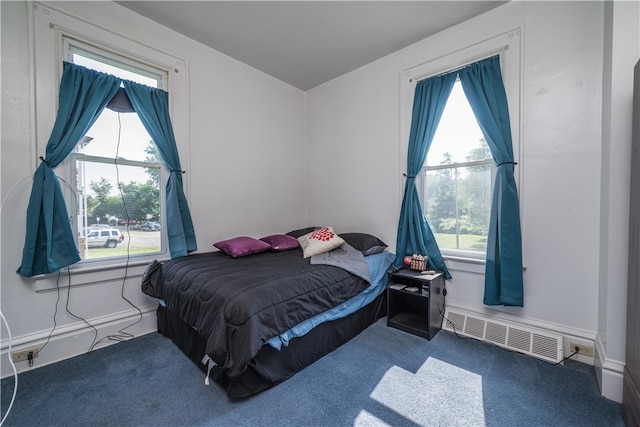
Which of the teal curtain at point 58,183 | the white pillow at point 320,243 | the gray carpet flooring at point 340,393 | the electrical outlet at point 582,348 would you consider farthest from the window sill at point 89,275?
the electrical outlet at point 582,348

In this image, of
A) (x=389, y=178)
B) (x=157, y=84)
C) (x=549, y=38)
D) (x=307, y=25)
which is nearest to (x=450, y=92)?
(x=549, y=38)

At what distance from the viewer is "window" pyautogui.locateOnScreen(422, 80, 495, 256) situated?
246 cm

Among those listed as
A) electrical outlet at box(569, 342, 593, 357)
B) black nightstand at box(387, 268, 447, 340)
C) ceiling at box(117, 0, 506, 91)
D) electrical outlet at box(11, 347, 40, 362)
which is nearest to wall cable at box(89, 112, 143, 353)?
electrical outlet at box(11, 347, 40, 362)

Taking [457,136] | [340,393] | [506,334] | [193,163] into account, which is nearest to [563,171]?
[457,136]

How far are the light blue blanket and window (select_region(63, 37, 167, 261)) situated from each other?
175cm

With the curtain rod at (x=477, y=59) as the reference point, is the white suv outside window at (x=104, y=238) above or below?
below

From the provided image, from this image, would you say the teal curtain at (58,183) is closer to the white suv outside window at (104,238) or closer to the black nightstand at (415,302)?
the white suv outside window at (104,238)

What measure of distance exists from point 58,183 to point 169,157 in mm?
847

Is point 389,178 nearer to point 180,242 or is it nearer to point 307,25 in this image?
point 307,25

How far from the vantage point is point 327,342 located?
2.09m

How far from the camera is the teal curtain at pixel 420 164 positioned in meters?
2.64

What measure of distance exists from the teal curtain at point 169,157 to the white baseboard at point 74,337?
0.66 metres

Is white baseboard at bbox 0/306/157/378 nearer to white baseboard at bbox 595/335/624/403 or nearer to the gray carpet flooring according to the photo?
the gray carpet flooring

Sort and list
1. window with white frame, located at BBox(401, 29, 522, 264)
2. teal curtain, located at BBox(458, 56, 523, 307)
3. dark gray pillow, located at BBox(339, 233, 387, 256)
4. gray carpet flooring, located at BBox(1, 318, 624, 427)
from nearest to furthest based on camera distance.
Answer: gray carpet flooring, located at BBox(1, 318, 624, 427), teal curtain, located at BBox(458, 56, 523, 307), window with white frame, located at BBox(401, 29, 522, 264), dark gray pillow, located at BBox(339, 233, 387, 256)
